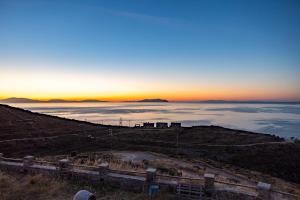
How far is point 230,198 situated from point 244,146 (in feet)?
119

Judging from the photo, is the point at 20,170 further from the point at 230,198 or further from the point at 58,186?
the point at 230,198

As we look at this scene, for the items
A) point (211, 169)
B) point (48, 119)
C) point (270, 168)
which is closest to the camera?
point (211, 169)

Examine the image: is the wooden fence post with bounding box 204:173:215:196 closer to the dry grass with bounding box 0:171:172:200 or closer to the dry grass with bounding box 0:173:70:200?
the dry grass with bounding box 0:171:172:200

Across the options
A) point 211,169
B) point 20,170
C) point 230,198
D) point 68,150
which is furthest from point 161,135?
point 230,198

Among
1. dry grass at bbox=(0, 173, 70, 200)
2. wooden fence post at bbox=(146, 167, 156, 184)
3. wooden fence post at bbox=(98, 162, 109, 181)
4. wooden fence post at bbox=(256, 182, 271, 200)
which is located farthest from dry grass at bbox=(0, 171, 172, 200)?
wooden fence post at bbox=(256, 182, 271, 200)

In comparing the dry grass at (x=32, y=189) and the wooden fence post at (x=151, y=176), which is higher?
the wooden fence post at (x=151, y=176)

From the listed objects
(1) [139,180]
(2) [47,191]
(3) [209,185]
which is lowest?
(2) [47,191]

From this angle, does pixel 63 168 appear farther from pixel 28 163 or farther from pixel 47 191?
pixel 28 163

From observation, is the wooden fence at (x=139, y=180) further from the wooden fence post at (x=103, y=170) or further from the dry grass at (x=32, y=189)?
the dry grass at (x=32, y=189)

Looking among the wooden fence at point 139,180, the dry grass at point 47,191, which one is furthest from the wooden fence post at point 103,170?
the dry grass at point 47,191

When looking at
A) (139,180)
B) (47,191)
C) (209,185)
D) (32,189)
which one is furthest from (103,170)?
(209,185)

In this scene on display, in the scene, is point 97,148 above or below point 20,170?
below

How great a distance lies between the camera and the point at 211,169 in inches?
1155

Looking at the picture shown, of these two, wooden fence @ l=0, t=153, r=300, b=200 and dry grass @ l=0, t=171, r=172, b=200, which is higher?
wooden fence @ l=0, t=153, r=300, b=200
